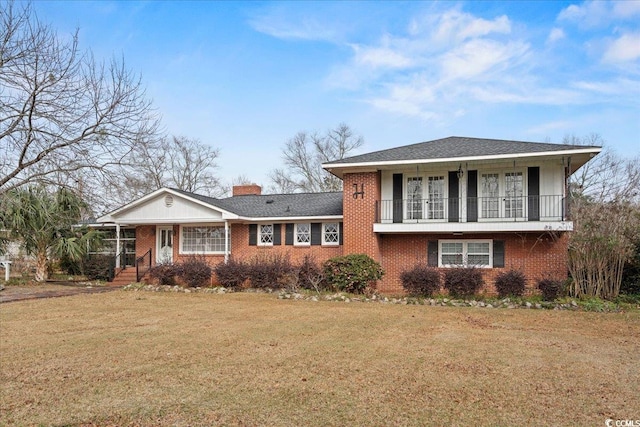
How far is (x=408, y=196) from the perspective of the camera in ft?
57.8

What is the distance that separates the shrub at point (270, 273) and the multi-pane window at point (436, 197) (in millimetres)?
5801

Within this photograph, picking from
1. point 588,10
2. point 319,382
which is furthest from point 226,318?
point 588,10

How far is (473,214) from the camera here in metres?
16.8

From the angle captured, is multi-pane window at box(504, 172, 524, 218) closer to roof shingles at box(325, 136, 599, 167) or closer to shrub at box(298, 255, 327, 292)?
roof shingles at box(325, 136, 599, 167)

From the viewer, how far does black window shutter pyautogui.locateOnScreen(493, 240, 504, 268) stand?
54.5ft

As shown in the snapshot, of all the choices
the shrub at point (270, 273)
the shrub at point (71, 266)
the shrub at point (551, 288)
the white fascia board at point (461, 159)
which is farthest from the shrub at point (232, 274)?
the shrub at point (551, 288)

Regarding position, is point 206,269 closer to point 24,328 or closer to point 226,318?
point 226,318

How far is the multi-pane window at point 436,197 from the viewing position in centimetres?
1722

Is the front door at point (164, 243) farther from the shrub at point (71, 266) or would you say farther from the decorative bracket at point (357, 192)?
the decorative bracket at point (357, 192)

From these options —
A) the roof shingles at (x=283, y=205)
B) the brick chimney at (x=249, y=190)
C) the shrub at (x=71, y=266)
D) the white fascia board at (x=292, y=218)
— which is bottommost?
the shrub at (x=71, y=266)

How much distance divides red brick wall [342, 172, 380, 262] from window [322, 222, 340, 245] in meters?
1.69

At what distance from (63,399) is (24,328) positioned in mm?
5669

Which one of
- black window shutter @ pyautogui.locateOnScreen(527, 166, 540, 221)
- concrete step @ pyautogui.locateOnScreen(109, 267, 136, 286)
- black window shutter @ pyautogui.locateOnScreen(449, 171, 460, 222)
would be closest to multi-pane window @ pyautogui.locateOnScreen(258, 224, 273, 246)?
concrete step @ pyautogui.locateOnScreen(109, 267, 136, 286)

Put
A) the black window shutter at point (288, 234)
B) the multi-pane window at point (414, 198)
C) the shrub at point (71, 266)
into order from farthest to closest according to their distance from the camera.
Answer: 1. the shrub at point (71, 266)
2. the black window shutter at point (288, 234)
3. the multi-pane window at point (414, 198)
